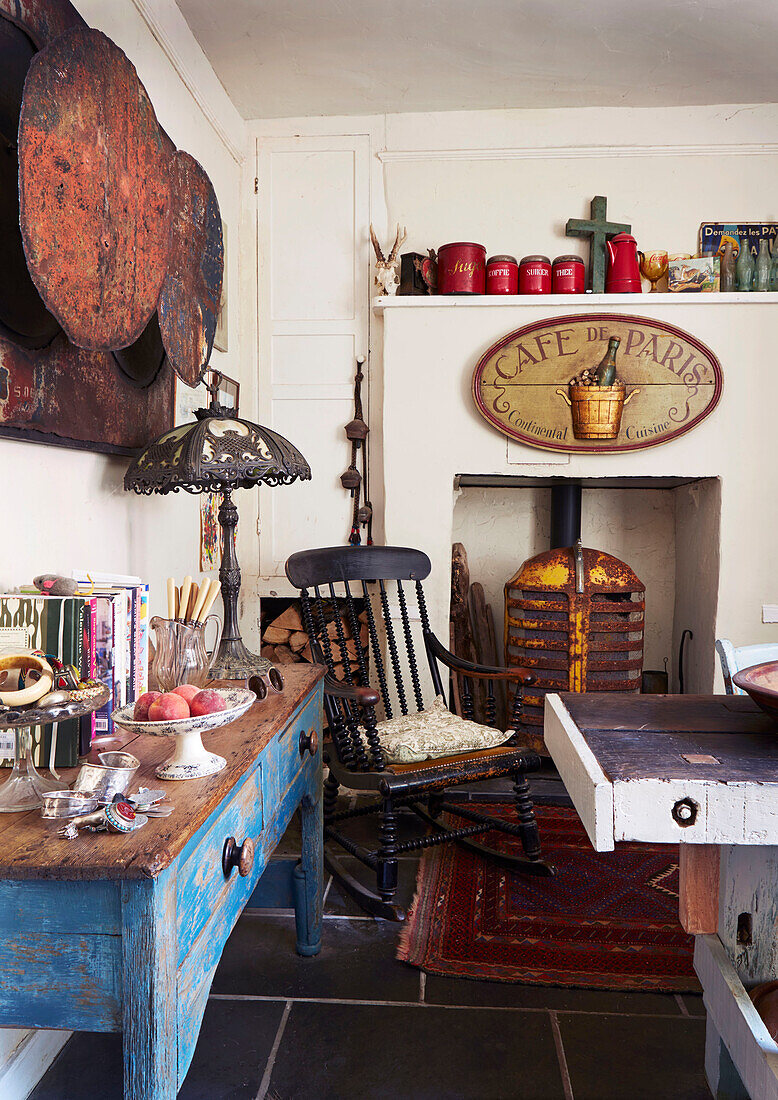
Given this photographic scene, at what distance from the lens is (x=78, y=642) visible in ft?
4.72

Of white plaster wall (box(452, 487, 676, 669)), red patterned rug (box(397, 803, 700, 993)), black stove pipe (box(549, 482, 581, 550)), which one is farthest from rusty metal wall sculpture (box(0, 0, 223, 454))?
white plaster wall (box(452, 487, 676, 669))

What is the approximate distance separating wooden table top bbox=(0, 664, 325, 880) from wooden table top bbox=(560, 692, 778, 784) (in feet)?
2.10

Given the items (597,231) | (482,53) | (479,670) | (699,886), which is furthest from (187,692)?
(597,231)

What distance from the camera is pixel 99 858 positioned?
100cm

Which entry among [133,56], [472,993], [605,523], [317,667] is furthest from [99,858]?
[605,523]

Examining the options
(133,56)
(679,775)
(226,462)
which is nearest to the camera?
(679,775)

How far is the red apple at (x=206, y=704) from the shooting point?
1.31 meters

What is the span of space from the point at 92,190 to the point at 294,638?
8.51 ft

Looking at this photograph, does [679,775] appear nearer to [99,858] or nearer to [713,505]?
[99,858]

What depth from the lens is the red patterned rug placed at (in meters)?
2.21

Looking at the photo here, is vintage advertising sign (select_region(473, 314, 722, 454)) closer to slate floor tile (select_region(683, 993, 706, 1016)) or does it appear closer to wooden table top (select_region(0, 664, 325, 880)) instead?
slate floor tile (select_region(683, 993, 706, 1016))

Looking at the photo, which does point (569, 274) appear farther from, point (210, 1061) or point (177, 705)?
point (210, 1061)

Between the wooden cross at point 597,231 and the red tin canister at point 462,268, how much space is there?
1.65ft

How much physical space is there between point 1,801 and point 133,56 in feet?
7.94
